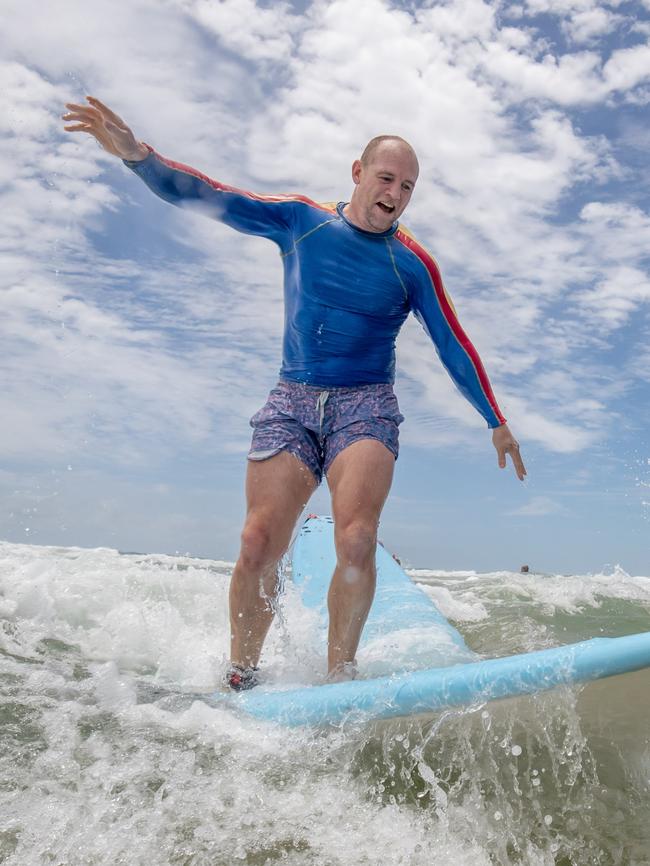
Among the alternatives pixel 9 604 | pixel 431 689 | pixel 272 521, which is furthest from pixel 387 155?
pixel 9 604

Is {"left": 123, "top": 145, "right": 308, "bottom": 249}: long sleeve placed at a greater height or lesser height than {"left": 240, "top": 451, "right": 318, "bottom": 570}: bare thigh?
greater

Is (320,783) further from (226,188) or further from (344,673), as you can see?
(226,188)

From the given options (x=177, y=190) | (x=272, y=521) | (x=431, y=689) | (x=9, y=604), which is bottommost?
(x=9, y=604)

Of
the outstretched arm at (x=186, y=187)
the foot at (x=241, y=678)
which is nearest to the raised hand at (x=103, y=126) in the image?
the outstretched arm at (x=186, y=187)

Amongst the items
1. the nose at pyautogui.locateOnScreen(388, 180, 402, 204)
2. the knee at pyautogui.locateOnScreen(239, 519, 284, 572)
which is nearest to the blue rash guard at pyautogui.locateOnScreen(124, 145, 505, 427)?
the nose at pyautogui.locateOnScreen(388, 180, 402, 204)

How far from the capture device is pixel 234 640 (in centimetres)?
301

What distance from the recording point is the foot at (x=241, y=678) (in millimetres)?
2900

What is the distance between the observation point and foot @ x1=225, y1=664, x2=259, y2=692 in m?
2.90

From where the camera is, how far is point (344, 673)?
276 centimetres

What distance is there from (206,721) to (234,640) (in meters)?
0.64

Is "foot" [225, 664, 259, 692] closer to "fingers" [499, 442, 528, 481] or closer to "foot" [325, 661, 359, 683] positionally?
"foot" [325, 661, 359, 683]

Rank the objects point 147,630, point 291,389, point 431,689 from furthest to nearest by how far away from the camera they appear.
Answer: point 147,630 < point 291,389 < point 431,689

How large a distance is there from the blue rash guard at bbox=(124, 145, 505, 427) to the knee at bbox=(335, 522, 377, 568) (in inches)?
24.4

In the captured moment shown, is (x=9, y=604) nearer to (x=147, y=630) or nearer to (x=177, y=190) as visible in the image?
(x=147, y=630)
